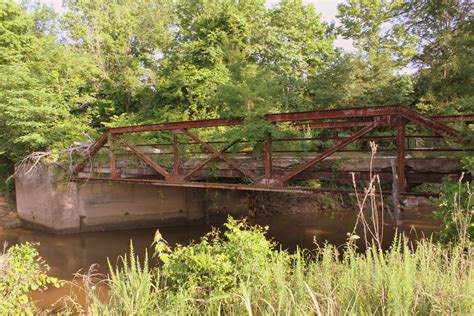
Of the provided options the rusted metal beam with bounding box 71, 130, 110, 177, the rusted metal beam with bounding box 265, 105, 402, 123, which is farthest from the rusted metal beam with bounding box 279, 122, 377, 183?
the rusted metal beam with bounding box 71, 130, 110, 177

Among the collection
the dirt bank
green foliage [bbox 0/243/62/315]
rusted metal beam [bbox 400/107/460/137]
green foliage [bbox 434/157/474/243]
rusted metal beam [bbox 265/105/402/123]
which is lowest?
the dirt bank

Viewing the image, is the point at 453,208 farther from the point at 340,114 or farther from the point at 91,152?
the point at 91,152

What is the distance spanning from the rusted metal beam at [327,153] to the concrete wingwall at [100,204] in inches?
330

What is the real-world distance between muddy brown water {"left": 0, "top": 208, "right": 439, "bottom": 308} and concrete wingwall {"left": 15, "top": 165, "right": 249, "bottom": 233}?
0.40 meters

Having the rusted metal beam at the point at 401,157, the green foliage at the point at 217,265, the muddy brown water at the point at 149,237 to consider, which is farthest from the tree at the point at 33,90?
the rusted metal beam at the point at 401,157

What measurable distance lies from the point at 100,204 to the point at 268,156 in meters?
8.92

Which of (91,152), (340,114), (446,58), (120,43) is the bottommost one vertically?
(91,152)

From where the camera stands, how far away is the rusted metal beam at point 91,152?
1143 centimetres

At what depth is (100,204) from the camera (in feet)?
45.8

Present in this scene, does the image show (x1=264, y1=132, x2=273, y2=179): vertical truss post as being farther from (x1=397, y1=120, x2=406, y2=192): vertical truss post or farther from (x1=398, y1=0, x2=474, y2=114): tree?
(x1=398, y1=0, x2=474, y2=114): tree

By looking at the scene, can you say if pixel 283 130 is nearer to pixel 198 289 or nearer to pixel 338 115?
pixel 338 115

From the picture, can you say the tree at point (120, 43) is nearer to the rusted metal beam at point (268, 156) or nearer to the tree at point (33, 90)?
the tree at point (33, 90)

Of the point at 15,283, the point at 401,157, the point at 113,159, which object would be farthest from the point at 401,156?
the point at 113,159

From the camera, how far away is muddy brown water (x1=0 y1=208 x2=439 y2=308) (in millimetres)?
10984
